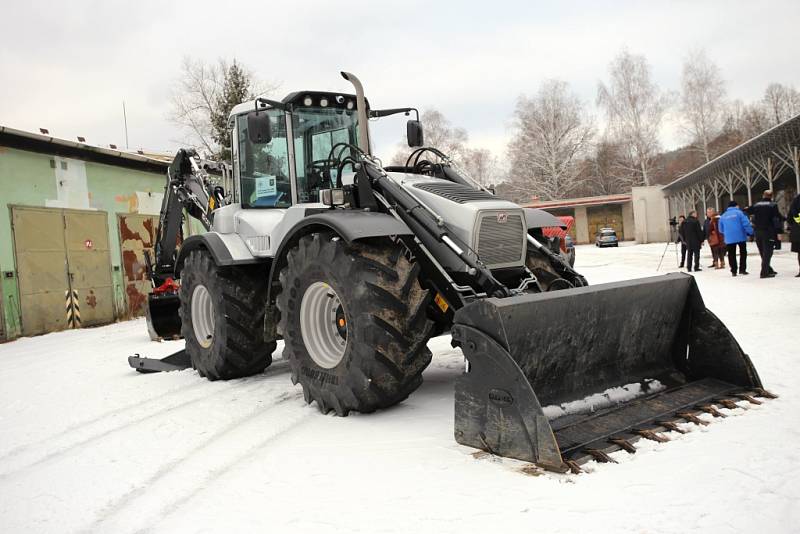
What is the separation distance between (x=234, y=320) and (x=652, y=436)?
4100 millimetres

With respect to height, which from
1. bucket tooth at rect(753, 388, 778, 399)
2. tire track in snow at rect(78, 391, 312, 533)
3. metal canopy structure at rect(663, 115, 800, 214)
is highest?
metal canopy structure at rect(663, 115, 800, 214)

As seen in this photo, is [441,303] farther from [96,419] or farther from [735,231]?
[735,231]

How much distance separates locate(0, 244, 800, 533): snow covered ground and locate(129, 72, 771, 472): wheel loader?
23cm

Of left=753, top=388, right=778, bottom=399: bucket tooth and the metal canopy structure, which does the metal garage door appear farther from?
the metal canopy structure

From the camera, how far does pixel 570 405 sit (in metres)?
4.21

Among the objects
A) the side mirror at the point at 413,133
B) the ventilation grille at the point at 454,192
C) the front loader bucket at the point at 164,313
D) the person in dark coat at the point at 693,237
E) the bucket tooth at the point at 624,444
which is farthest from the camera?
the person in dark coat at the point at 693,237

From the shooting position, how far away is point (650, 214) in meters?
42.9

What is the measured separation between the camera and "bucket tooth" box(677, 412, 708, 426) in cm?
400

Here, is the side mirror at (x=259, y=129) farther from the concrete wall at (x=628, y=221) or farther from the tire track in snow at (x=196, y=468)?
the concrete wall at (x=628, y=221)

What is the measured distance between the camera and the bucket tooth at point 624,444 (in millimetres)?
3594

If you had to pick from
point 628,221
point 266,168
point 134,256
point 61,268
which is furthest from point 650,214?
point 266,168

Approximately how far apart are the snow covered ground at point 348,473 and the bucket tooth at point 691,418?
0.11m

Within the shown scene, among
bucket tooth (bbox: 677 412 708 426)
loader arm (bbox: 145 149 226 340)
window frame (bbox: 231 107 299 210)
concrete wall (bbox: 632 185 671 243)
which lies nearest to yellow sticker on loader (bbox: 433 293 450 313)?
bucket tooth (bbox: 677 412 708 426)

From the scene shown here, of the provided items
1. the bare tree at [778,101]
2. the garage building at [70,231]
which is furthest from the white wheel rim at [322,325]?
the bare tree at [778,101]
